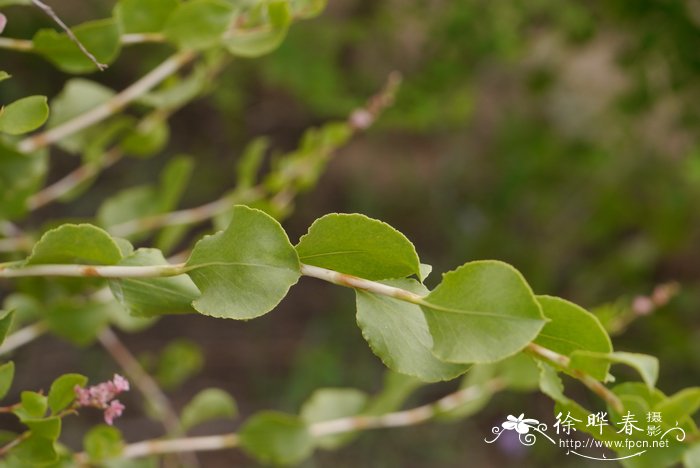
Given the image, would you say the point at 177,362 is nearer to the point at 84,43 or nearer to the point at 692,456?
the point at 84,43

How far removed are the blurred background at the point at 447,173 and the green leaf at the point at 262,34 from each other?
884mm

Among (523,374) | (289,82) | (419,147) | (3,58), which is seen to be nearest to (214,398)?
(523,374)

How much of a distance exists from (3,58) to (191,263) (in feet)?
5.78

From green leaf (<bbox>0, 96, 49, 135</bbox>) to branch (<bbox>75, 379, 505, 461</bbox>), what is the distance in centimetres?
27

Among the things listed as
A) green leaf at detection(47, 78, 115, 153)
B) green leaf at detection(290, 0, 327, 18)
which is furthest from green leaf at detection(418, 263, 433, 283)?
green leaf at detection(47, 78, 115, 153)

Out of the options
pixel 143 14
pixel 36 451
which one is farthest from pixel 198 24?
pixel 36 451

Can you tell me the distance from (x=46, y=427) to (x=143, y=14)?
0.26 meters

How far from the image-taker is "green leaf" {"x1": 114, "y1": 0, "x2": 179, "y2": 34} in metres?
0.50

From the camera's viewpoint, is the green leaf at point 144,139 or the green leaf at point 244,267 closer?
the green leaf at point 244,267

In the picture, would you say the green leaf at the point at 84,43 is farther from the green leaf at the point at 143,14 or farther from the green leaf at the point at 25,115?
the green leaf at the point at 25,115

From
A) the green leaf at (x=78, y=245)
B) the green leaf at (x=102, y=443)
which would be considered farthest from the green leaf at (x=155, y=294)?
the green leaf at (x=102, y=443)

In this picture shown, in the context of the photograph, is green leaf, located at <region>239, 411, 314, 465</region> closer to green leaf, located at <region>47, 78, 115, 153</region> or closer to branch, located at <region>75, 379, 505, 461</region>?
branch, located at <region>75, 379, 505, 461</region>

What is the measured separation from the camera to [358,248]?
1.10 ft

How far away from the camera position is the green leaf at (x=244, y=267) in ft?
1.08
